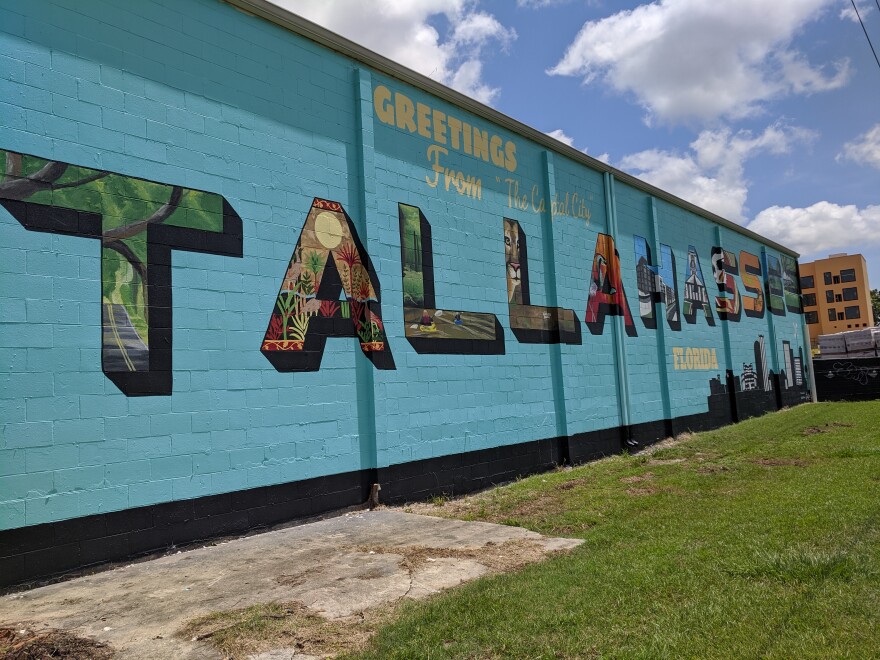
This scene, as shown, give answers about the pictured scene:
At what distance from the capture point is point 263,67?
8.36 m

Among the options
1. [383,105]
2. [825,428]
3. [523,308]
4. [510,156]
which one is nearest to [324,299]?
[383,105]

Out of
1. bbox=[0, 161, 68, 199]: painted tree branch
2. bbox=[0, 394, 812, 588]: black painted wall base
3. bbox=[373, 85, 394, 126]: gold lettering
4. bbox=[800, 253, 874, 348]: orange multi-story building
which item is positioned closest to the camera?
bbox=[0, 394, 812, 588]: black painted wall base

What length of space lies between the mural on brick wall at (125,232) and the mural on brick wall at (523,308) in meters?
6.02

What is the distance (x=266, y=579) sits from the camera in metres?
5.72

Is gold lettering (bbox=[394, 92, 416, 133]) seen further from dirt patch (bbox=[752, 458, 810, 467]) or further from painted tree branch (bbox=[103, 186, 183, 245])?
dirt patch (bbox=[752, 458, 810, 467])

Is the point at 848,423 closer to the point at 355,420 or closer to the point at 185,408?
the point at 355,420

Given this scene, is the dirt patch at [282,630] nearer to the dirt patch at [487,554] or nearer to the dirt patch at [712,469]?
the dirt patch at [487,554]

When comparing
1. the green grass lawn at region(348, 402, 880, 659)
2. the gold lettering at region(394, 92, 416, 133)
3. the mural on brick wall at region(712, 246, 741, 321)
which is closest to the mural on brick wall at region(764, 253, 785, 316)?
the mural on brick wall at region(712, 246, 741, 321)

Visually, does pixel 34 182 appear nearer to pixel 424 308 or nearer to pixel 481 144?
pixel 424 308

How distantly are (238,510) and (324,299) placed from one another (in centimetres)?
284

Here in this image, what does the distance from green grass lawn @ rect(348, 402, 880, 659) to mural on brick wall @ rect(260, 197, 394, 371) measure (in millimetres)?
2797

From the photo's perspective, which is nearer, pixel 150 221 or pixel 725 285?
pixel 150 221

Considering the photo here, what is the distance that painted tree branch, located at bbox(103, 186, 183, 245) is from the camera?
6715mm

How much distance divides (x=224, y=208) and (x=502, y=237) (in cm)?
557
